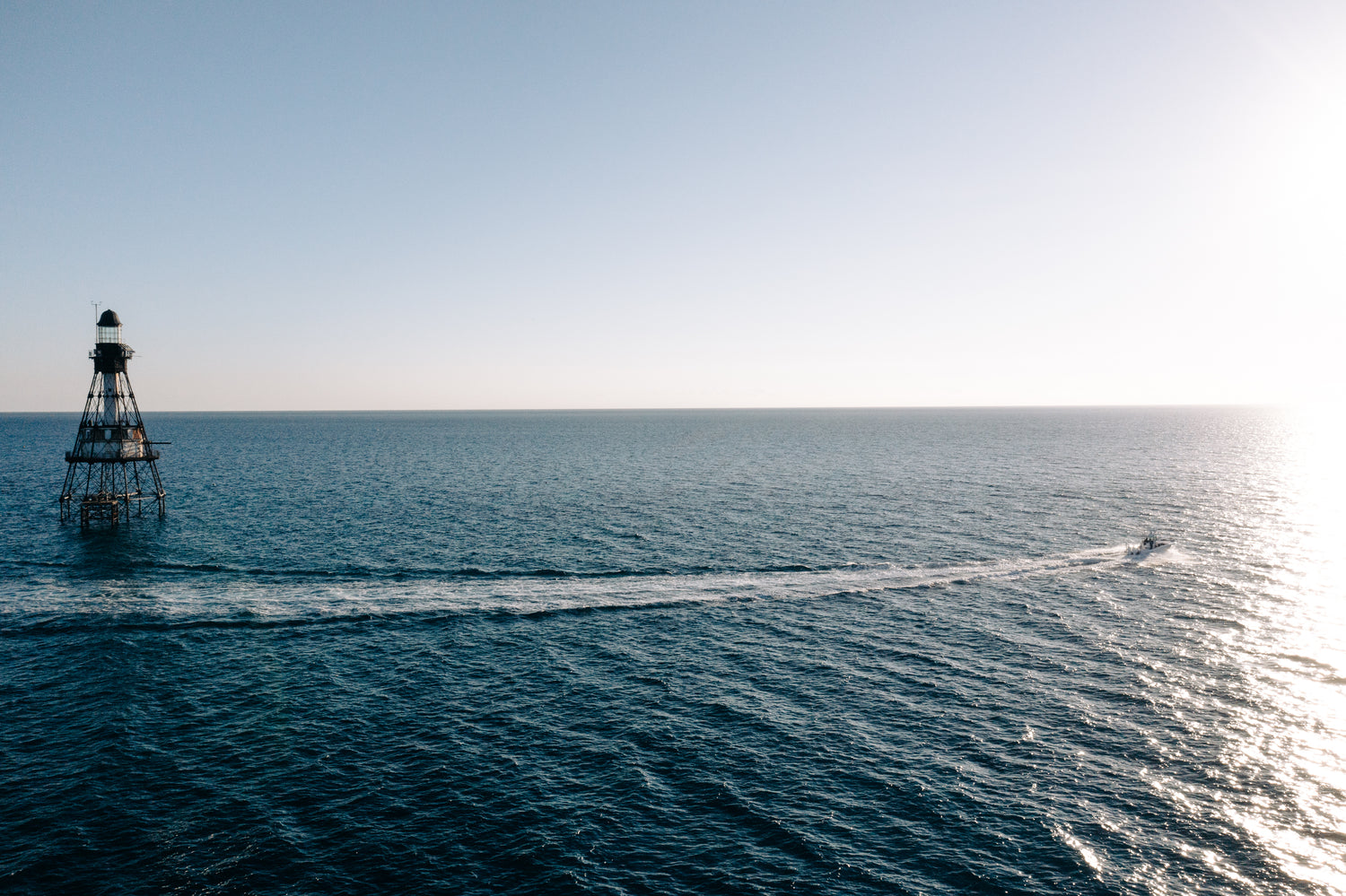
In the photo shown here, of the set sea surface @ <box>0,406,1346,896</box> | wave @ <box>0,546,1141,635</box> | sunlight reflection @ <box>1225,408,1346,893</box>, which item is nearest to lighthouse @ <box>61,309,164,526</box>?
sea surface @ <box>0,406,1346,896</box>

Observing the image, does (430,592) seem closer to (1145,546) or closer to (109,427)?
(109,427)

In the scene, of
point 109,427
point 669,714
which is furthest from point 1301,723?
point 109,427

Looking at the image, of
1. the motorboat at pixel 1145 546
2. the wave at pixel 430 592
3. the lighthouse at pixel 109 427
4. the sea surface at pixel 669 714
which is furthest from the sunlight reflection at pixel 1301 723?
the lighthouse at pixel 109 427

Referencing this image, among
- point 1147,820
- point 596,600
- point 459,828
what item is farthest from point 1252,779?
point 596,600

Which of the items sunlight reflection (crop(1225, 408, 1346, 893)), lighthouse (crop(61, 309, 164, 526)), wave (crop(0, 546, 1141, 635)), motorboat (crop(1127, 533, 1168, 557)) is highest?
lighthouse (crop(61, 309, 164, 526))

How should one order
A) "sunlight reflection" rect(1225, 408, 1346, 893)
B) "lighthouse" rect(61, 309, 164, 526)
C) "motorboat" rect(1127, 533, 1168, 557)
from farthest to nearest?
"lighthouse" rect(61, 309, 164, 526) → "motorboat" rect(1127, 533, 1168, 557) → "sunlight reflection" rect(1225, 408, 1346, 893)

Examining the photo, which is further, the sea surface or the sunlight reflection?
the sunlight reflection

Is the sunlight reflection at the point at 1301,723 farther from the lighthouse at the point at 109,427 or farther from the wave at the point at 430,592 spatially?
the lighthouse at the point at 109,427

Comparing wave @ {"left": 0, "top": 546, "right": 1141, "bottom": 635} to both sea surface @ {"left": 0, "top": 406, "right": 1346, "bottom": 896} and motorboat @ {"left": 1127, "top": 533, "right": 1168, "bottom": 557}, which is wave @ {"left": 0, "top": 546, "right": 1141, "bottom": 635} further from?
motorboat @ {"left": 1127, "top": 533, "right": 1168, "bottom": 557}

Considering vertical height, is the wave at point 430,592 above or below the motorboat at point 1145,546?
below
